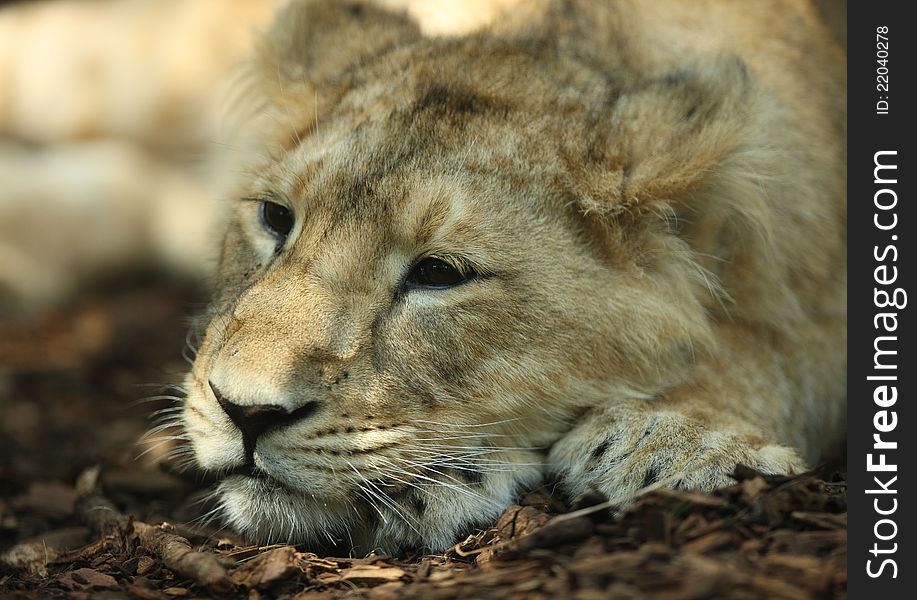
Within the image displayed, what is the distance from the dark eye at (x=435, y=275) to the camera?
3.28 meters

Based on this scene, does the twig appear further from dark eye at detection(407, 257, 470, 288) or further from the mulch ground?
dark eye at detection(407, 257, 470, 288)

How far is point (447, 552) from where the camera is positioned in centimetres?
313

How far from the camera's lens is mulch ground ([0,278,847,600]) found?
2.48m

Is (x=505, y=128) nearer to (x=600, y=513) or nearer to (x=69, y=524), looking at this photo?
(x=600, y=513)

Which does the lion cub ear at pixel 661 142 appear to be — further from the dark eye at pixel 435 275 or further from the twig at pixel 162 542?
the twig at pixel 162 542

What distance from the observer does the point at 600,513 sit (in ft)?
9.51

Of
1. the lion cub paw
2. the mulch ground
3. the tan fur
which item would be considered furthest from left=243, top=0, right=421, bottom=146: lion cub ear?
the lion cub paw

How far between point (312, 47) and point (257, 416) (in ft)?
6.23

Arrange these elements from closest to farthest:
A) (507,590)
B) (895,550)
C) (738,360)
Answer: (507,590), (895,550), (738,360)

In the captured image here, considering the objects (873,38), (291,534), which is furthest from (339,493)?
(873,38)

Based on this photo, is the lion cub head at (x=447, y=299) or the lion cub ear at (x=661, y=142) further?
the lion cub ear at (x=661, y=142)

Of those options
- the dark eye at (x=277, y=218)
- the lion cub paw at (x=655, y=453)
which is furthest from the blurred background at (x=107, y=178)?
the lion cub paw at (x=655, y=453)

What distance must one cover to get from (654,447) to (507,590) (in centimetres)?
82

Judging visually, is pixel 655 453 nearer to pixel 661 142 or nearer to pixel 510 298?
pixel 510 298
